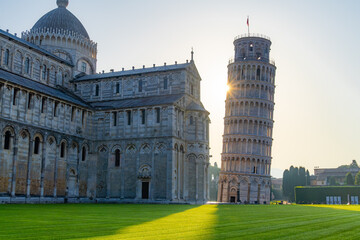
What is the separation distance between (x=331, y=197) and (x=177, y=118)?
55.8m

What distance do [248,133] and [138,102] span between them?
3632 cm

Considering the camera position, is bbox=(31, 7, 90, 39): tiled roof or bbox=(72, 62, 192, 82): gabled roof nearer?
bbox=(72, 62, 192, 82): gabled roof

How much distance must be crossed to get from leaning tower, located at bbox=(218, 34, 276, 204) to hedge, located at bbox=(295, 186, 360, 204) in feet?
42.9

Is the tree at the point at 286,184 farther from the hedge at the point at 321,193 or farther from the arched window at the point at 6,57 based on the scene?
the arched window at the point at 6,57

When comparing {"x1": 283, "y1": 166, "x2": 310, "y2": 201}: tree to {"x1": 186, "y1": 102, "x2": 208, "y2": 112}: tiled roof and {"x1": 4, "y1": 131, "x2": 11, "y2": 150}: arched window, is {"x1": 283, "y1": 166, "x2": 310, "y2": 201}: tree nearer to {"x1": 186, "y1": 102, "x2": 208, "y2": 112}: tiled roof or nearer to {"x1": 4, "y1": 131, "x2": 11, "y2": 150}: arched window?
{"x1": 186, "y1": 102, "x2": 208, "y2": 112}: tiled roof

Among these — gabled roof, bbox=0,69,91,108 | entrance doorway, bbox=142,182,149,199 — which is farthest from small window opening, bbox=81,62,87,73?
entrance doorway, bbox=142,182,149,199

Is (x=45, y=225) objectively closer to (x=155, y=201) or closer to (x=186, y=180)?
(x=155, y=201)

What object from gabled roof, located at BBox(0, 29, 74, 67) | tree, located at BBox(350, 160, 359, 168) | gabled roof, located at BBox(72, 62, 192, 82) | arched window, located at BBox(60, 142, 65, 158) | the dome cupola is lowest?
arched window, located at BBox(60, 142, 65, 158)

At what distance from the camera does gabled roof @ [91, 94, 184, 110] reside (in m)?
56.5

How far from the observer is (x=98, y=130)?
58.8 meters

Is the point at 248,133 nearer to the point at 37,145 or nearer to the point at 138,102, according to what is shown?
the point at 138,102

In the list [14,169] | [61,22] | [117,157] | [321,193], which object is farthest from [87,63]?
[321,193]

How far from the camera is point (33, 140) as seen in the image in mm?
48031

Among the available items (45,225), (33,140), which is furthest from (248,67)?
(45,225)
